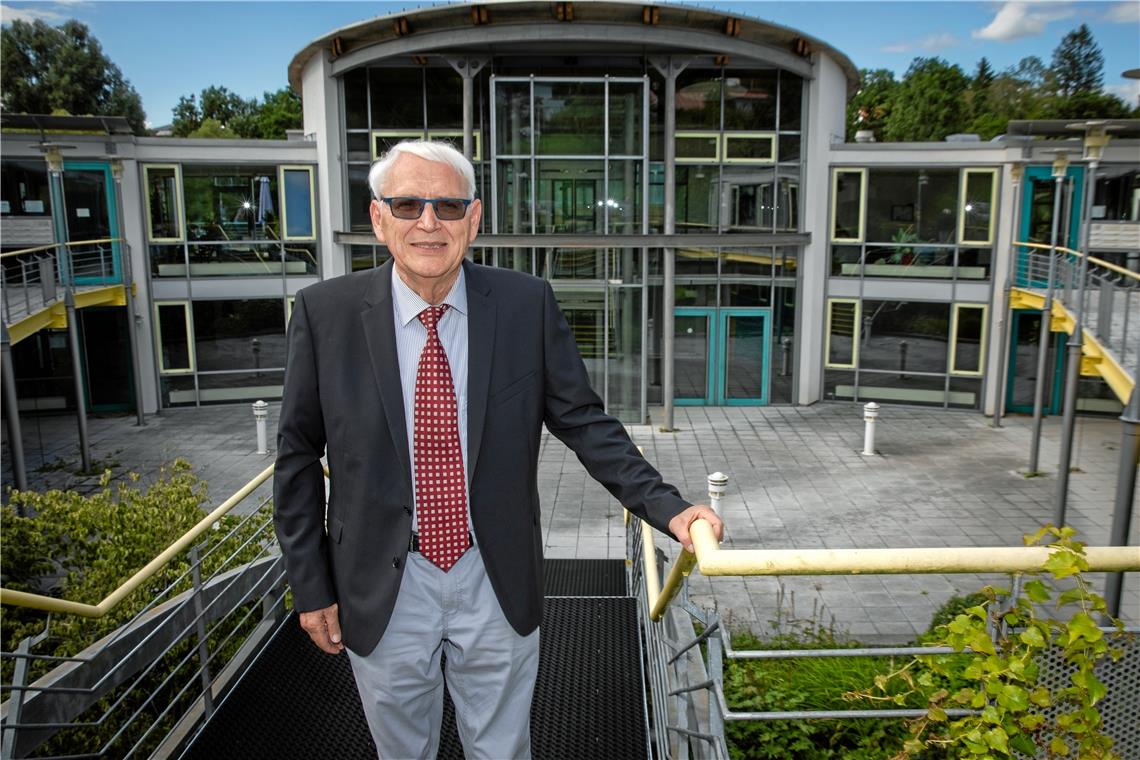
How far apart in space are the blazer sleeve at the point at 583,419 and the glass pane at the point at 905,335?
55.4ft

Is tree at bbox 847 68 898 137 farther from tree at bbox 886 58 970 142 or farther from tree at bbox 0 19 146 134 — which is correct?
tree at bbox 0 19 146 134

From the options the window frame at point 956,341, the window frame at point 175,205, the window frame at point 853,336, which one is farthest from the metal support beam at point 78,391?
the window frame at point 956,341

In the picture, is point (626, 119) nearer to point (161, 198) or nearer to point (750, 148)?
point (750, 148)

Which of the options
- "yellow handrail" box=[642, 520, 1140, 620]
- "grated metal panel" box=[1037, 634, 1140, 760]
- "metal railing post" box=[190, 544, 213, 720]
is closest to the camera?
"yellow handrail" box=[642, 520, 1140, 620]

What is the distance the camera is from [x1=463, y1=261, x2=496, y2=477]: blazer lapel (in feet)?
7.52

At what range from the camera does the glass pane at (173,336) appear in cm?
1809

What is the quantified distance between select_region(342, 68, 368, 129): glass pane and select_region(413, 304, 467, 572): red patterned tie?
54.6 ft

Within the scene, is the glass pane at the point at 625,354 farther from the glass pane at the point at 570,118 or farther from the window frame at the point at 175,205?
the window frame at the point at 175,205

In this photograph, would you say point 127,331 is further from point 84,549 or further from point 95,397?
point 84,549

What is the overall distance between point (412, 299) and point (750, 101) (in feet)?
54.6

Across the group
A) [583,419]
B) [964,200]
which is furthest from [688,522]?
[964,200]

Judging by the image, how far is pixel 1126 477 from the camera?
23.0 ft

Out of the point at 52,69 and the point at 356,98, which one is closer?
the point at 356,98

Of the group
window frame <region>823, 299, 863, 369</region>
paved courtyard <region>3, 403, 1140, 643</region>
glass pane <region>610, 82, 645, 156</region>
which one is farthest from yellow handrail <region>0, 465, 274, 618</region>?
window frame <region>823, 299, 863, 369</region>
